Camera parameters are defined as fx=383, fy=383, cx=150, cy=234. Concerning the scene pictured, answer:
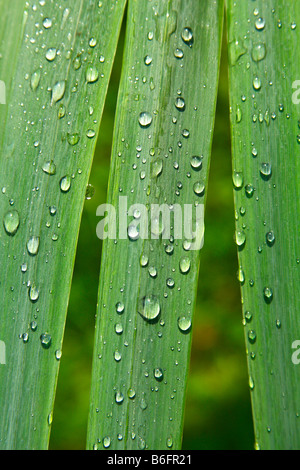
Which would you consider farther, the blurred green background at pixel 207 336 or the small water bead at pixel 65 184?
the blurred green background at pixel 207 336

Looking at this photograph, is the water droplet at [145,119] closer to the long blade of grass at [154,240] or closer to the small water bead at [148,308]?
the long blade of grass at [154,240]

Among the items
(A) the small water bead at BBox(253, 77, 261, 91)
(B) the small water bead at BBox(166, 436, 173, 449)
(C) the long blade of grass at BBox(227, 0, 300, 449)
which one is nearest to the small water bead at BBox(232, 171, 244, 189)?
(C) the long blade of grass at BBox(227, 0, 300, 449)

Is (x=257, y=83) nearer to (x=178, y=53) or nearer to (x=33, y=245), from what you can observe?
(x=178, y=53)

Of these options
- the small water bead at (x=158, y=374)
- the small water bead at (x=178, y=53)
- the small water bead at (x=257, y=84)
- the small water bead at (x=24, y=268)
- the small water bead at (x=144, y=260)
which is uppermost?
the small water bead at (x=178, y=53)

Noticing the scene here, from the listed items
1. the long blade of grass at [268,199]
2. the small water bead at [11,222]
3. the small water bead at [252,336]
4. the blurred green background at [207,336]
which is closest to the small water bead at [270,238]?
the long blade of grass at [268,199]

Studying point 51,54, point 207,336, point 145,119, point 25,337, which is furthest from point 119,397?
point 207,336

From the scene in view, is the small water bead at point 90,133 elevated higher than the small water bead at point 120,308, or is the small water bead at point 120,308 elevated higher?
the small water bead at point 90,133

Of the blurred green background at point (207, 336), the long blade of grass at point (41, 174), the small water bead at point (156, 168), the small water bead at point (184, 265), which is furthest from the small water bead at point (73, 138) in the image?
the blurred green background at point (207, 336)
